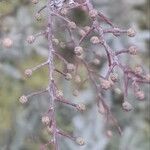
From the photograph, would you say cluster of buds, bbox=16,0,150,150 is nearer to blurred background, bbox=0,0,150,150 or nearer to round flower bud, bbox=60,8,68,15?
round flower bud, bbox=60,8,68,15

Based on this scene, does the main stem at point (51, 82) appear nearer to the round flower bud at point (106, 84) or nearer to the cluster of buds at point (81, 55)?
the cluster of buds at point (81, 55)

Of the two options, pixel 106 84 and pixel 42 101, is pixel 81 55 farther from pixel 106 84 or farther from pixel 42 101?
pixel 42 101

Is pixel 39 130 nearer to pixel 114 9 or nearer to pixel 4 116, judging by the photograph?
pixel 4 116

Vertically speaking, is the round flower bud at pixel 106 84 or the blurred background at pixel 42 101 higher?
the round flower bud at pixel 106 84

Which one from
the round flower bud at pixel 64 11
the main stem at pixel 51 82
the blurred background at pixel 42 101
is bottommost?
the blurred background at pixel 42 101

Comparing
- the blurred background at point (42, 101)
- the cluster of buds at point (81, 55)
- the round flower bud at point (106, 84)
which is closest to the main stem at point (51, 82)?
the cluster of buds at point (81, 55)

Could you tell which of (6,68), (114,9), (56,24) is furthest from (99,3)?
(56,24)

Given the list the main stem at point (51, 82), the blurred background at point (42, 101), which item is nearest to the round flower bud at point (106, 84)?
the main stem at point (51, 82)

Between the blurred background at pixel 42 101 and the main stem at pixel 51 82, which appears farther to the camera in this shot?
the blurred background at pixel 42 101

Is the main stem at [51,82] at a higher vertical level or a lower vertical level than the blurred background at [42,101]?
higher

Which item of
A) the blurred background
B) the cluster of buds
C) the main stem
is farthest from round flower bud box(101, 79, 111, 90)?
the blurred background

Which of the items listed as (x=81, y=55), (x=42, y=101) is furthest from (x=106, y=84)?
(x=42, y=101)
